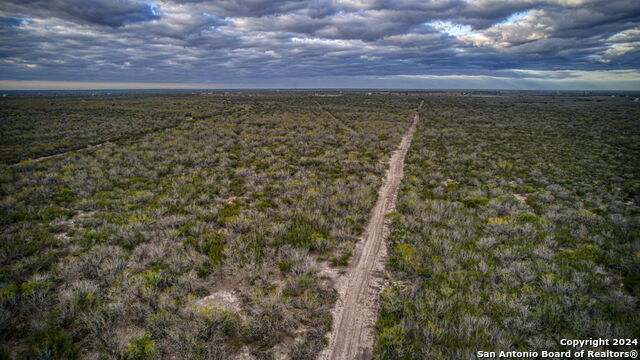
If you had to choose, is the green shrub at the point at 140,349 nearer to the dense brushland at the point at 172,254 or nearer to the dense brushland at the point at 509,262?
the dense brushland at the point at 172,254

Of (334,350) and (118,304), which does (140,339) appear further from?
(334,350)

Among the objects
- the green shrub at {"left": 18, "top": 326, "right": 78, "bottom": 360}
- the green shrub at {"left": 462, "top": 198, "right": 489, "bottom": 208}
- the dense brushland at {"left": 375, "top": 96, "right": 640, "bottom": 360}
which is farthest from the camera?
the green shrub at {"left": 462, "top": 198, "right": 489, "bottom": 208}

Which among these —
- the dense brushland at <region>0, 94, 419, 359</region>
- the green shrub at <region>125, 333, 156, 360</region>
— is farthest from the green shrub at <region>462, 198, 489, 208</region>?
the green shrub at <region>125, 333, 156, 360</region>

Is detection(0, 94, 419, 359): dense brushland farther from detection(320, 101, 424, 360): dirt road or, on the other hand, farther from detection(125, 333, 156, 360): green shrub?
detection(320, 101, 424, 360): dirt road

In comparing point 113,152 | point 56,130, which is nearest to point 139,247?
point 113,152

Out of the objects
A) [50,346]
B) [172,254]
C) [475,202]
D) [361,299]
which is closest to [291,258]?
[361,299]

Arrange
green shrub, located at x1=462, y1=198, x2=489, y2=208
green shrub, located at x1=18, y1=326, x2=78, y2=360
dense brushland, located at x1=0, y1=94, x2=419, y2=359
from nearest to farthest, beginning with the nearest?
green shrub, located at x1=18, y1=326, x2=78, y2=360 → dense brushland, located at x1=0, y1=94, x2=419, y2=359 → green shrub, located at x1=462, y1=198, x2=489, y2=208
